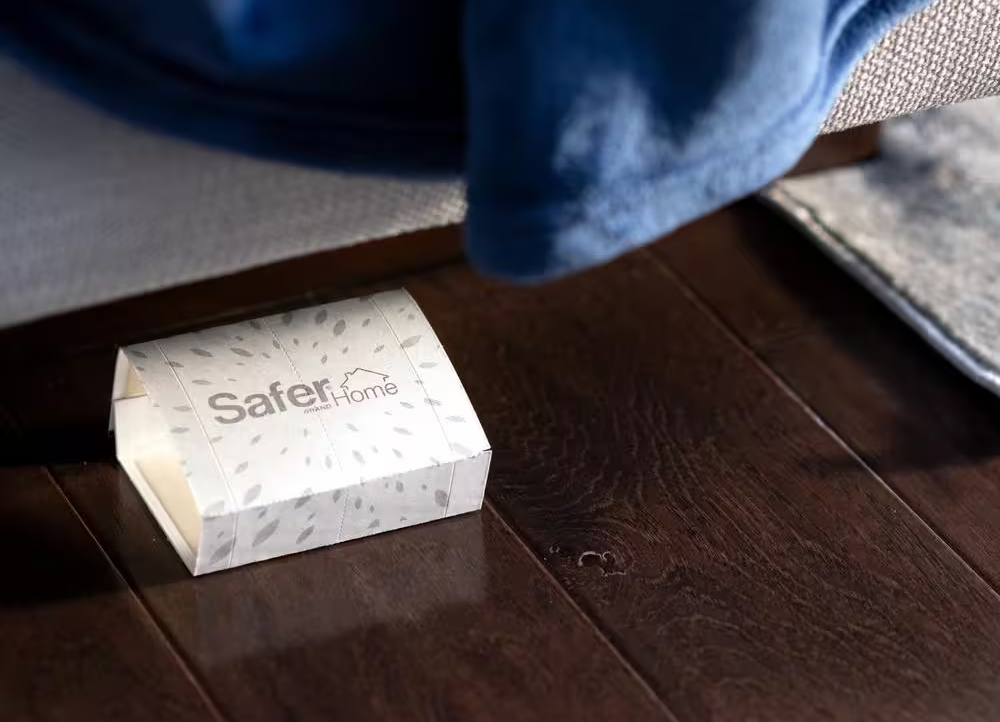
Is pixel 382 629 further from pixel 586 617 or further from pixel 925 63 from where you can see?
pixel 925 63

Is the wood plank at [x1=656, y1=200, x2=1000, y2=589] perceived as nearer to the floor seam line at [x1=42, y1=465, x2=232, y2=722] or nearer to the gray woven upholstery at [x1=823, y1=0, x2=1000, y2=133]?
the gray woven upholstery at [x1=823, y1=0, x2=1000, y2=133]

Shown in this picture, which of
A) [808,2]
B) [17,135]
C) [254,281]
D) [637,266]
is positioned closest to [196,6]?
[17,135]

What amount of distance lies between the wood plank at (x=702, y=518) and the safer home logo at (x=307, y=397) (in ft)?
0.43

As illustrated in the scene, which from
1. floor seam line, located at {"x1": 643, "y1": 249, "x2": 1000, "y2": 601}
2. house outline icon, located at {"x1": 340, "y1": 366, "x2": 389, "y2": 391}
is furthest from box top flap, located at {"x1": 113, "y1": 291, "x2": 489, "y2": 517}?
floor seam line, located at {"x1": 643, "y1": 249, "x2": 1000, "y2": 601}

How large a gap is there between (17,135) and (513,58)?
268 mm

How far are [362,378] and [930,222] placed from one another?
2.02 ft

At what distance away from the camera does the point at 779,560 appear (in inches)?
38.5

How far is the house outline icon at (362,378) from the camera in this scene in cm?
93

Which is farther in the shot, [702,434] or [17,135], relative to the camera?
[702,434]

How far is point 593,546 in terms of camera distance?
97 centimetres

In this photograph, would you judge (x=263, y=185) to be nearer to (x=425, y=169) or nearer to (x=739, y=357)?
(x=425, y=169)

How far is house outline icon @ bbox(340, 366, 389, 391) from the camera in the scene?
3.04ft

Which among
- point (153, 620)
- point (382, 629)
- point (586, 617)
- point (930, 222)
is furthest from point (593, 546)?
point (930, 222)

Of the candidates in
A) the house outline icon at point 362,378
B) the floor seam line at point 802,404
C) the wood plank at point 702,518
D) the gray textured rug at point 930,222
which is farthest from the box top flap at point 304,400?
the gray textured rug at point 930,222
